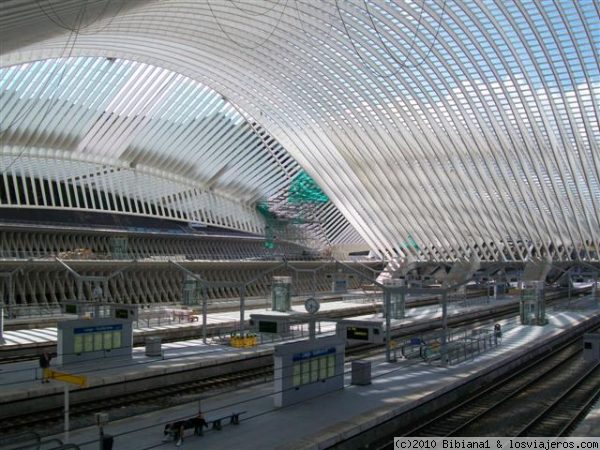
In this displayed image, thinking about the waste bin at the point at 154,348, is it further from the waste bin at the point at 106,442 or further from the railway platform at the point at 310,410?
the waste bin at the point at 106,442

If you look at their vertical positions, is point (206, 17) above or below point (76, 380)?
above

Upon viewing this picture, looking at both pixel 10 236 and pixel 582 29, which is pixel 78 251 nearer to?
pixel 10 236

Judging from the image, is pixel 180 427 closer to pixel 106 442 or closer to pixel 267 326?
pixel 106 442

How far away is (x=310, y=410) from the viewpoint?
53.8 ft

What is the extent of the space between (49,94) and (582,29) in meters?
36.0

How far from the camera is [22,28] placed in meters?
21.6

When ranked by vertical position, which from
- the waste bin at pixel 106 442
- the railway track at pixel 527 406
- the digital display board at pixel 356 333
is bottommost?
the railway track at pixel 527 406

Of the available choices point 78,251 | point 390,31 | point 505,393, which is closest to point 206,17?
point 390,31

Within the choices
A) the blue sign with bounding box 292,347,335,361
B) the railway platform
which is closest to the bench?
the railway platform

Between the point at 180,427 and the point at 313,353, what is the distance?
208 inches

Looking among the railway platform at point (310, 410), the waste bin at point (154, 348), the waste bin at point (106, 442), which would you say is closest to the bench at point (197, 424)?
the railway platform at point (310, 410)

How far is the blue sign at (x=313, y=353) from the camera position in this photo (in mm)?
17172

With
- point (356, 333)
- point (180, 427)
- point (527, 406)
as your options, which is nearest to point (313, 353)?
point (180, 427)

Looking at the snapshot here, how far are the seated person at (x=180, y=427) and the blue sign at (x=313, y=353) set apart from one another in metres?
3.57
